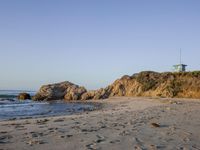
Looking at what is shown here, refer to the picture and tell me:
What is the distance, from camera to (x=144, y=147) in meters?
7.37

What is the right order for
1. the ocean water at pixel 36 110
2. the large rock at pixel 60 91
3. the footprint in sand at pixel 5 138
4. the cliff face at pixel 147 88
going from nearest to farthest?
the footprint in sand at pixel 5 138, the ocean water at pixel 36 110, the cliff face at pixel 147 88, the large rock at pixel 60 91

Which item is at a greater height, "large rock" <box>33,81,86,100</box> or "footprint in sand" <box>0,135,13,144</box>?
"large rock" <box>33,81,86,100</box>

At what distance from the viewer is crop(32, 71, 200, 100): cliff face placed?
4484 cm

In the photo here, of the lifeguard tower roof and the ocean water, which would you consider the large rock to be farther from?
the ocean water

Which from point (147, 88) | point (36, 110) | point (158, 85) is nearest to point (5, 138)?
point (36, 110)

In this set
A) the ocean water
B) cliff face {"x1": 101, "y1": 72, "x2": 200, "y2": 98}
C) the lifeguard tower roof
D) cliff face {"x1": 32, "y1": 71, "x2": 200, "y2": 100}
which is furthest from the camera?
the lifeguard tower roof

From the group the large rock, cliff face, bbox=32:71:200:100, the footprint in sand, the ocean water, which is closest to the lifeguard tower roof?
cliff face, bbox=32:71:200:100

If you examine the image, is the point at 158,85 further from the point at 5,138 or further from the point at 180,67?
the point at 5,138

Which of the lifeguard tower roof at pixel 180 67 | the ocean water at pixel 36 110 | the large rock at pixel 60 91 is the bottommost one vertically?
the ocean water at pixel 36 110

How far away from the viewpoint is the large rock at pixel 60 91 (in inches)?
2263

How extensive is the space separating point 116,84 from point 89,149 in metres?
47.4

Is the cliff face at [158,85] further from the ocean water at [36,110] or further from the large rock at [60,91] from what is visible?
the ocean water at [36,110]

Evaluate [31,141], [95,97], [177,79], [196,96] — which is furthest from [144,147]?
[95,97]

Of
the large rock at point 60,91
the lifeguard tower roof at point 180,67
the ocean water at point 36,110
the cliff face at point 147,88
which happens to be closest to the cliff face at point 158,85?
the cliff face at point 147,88
